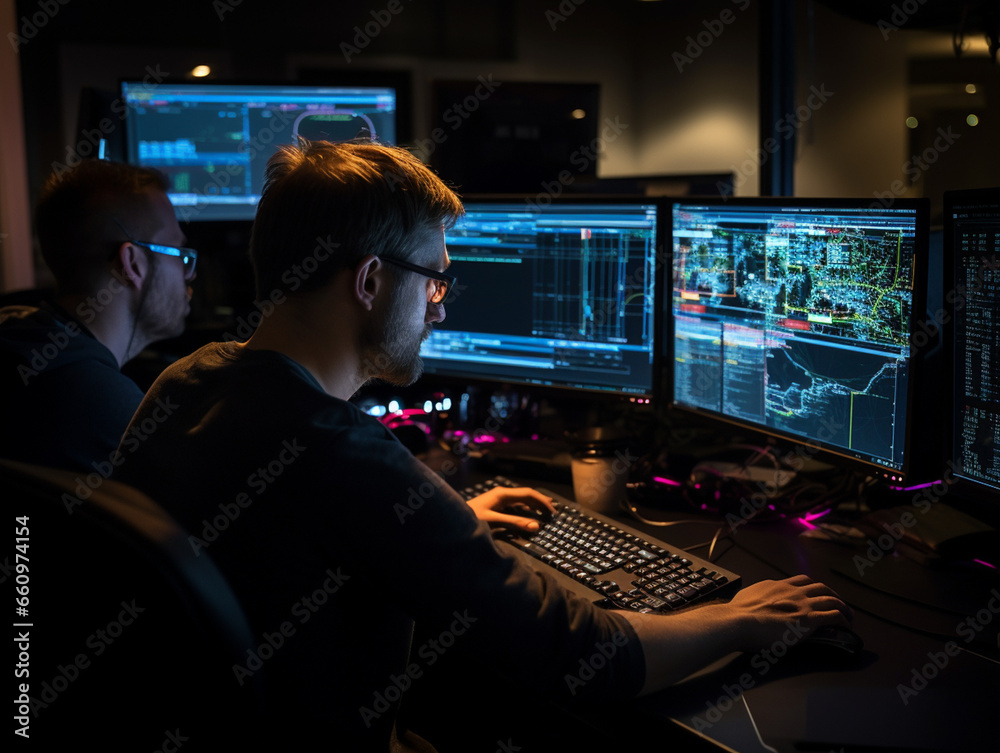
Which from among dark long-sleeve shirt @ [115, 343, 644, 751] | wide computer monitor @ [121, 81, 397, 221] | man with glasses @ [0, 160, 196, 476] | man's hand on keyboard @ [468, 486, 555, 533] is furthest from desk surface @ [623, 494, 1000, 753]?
wide computer monitor @ [121, 81, 397, 221]

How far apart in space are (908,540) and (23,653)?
49.7 inches

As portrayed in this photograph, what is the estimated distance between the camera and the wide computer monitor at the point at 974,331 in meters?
1.14

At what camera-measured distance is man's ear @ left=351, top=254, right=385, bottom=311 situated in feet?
3.50

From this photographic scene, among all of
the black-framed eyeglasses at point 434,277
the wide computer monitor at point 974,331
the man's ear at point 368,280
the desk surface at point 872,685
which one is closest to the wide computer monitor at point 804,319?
the wide computer monitor at point 974,331

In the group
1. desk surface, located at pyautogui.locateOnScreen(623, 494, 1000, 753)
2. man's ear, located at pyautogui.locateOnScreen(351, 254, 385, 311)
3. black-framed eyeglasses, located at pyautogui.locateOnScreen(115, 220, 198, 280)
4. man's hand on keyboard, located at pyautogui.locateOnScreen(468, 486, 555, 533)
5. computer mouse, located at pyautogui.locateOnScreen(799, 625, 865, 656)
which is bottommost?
desk surface, located at pyautogui.locateOnScreen(623, 494, 1000, 753)

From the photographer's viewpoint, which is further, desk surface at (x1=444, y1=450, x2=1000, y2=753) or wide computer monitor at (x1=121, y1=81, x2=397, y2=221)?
wide computer monitor at (x1=121, y1=81, x2=397, y2=221)

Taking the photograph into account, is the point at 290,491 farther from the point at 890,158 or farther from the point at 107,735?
the point at 890,158

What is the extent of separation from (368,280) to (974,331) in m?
A: 0.83

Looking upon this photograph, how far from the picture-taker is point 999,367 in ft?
3.76

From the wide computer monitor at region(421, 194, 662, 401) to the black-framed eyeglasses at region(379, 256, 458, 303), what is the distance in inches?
24.0

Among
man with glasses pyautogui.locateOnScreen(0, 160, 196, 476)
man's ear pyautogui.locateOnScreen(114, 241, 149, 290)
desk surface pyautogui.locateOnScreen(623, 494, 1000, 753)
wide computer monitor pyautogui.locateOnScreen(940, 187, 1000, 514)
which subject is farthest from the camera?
man's ear pyautogui.locateOnScreen(114, 241, 149, 290)

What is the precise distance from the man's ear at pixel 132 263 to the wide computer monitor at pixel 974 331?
1.45 m

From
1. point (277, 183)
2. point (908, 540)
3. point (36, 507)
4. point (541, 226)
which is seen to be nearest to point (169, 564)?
point (36, 507)

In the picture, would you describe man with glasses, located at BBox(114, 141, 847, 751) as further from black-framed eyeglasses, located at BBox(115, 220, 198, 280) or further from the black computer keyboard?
black-framed eyeglasses, located at BBox(115, 220, 198, 280)
